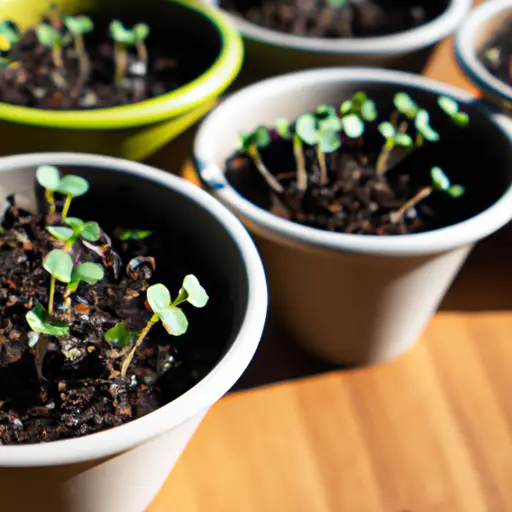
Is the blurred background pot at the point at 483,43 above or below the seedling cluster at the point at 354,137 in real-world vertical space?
above

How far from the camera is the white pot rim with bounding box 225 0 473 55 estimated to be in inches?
39.0

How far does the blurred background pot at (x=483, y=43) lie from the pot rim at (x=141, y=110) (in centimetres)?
31

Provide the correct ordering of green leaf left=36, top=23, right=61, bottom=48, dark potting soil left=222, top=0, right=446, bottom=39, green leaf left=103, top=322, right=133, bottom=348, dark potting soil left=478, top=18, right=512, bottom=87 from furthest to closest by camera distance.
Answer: dark potting soil left=222, top=0, right=446, bottom=39 → dark potting soil left=478, top=18, right=512, bottom=87 → green leaf left=36, top=23, right=61, bottom=48 → green leaf left=103, top=322, right=133, bottom=348

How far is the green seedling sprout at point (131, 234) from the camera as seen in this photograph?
71cm

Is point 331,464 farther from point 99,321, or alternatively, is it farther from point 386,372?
point 99,321

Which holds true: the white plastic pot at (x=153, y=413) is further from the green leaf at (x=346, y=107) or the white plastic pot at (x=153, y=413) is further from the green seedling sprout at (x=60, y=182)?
the green leaf at (x=346, y=107)

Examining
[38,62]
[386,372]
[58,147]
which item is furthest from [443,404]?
[38,62]

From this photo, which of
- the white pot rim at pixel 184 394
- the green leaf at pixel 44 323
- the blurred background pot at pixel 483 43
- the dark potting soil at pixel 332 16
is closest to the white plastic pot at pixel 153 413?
the white pot rim at pixel 184 394

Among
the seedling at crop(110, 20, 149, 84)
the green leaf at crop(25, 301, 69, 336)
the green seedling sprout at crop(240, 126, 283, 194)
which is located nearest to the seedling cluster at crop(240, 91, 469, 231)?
the green seedling sprout at crop(240, 126, 283, 194)

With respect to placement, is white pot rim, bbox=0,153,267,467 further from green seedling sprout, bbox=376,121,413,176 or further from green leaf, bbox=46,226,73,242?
green seedling sprout, bbox=376,121,413,176

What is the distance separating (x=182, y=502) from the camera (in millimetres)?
758

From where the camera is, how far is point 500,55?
3.46ft

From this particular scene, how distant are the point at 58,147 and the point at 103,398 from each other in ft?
1.05

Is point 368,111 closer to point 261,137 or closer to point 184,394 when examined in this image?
point 261,137
